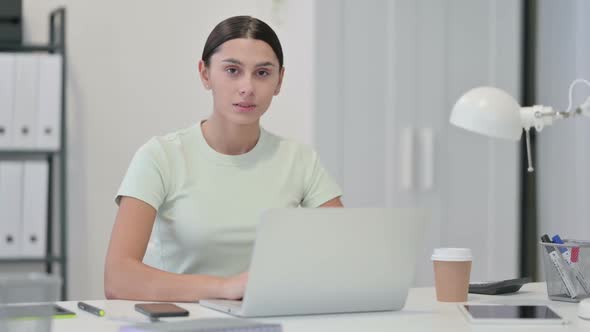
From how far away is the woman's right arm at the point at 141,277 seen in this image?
65.7 inches

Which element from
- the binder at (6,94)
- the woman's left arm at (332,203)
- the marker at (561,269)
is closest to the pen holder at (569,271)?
the marker at (561,269)

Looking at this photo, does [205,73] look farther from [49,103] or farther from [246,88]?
[49,103]

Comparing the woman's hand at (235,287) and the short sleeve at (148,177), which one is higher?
the short sleeve at (148,177)

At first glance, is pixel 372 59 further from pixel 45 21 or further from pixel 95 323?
pixel 95 323

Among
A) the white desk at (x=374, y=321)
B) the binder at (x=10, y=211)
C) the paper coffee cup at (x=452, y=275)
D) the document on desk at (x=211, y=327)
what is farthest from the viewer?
the binder at (x=10, y=211)

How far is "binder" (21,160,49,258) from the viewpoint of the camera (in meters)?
3.09

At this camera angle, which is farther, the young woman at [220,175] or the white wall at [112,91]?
the white wall at [112,91]

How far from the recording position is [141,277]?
5.93 feet

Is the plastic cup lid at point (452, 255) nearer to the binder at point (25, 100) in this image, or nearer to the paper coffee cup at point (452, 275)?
the paper coffee cup at point (452, 275)

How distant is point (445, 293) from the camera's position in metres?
1.81

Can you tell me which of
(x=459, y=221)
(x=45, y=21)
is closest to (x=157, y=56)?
(x=45, y=21)

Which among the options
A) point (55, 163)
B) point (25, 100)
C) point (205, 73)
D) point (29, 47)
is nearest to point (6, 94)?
point (25, 100)

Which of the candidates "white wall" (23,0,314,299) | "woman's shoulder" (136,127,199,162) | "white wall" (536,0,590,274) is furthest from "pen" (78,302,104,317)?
"white wall" (536,0,590,274)

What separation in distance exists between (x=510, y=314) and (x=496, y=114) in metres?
0.37
